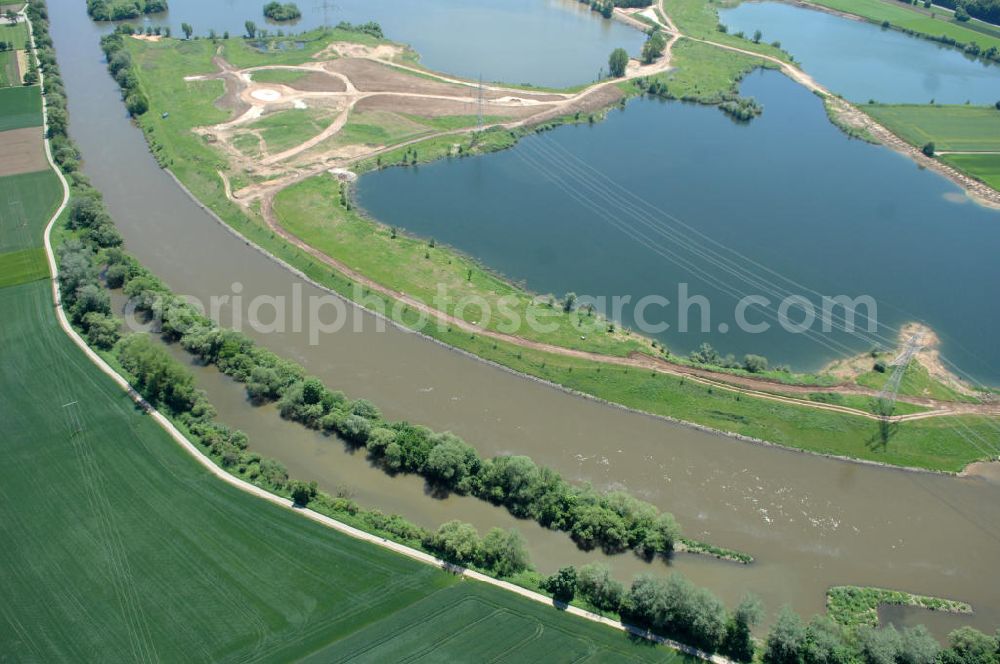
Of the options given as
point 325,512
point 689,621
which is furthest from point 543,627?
point 325,512

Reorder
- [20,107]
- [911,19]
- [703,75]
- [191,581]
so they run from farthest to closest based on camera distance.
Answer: [911,19]
[703,75]
[20,107]
[191,581]

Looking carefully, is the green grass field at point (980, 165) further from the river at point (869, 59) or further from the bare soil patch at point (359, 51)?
the bare soil patch at point (359, 51)

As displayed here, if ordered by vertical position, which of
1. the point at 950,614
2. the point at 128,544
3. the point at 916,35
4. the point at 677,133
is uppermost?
the point at 916,35

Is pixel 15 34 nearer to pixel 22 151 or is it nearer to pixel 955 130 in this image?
pixel 22 151

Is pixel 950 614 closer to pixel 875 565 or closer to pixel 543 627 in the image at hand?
pixel 875 565

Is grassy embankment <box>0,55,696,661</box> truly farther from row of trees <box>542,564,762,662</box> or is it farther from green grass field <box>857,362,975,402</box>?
green grass field <box>857,362,975,402</box>

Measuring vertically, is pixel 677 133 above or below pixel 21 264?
above

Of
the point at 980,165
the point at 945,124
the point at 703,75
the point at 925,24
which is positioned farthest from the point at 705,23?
the point at 980,165
